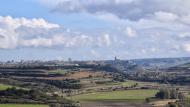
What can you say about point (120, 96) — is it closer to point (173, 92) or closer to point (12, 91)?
point (173, 92)

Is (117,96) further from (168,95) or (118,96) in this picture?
(168,95)

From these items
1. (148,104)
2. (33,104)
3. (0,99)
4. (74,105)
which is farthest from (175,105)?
(0,99)

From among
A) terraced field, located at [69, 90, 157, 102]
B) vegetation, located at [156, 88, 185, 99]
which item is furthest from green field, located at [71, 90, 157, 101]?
vegetation, located at [156, 88, 185, 99]

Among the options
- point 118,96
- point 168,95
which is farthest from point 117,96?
point 168,95

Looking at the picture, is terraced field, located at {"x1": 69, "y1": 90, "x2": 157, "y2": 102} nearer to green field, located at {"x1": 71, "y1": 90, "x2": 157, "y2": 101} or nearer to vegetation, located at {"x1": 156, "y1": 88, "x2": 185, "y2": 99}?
green field, located at {"x1": 71, "y1": 90, "x2": 157, "y2": 101}

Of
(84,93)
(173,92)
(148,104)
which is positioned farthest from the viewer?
(84,93)

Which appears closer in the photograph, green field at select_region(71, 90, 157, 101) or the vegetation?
green field at select_region(71, 90, 157, 101)

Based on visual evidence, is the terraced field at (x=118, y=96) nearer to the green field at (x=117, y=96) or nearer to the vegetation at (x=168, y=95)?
the green field at (x=117, y=96)

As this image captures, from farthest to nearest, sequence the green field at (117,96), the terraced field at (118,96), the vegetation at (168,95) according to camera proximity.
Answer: the vegetation at (168,95) < the green field at (117,96) < the terraced field at (118,96)

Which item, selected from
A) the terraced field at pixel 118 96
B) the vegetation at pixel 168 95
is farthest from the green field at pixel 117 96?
the vegetation at pixel 168 95
